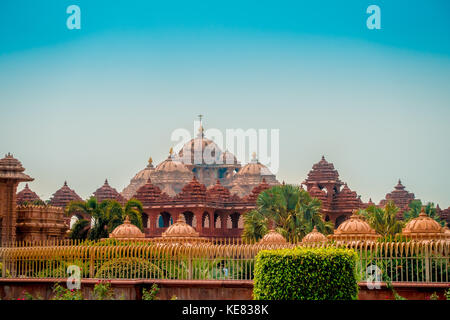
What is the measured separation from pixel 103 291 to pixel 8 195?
1219cm

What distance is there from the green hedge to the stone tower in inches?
616

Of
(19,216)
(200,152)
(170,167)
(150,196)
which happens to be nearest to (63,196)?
(150,196)

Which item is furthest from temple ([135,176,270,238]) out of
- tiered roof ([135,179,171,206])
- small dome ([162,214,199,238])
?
small dome ([162,214,199,238])

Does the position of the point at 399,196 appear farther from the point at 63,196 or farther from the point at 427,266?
the point at 427,266

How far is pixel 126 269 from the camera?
65.8 feet

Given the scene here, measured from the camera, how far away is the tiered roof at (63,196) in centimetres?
6438

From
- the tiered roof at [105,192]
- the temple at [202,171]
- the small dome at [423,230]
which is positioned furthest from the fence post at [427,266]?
the tiered roof at [105,192]

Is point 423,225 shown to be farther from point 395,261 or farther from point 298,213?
point 298,213

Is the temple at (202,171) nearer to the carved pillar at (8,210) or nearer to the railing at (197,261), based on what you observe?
the carved pillar at (8,210)

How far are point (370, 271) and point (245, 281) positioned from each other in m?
2.91

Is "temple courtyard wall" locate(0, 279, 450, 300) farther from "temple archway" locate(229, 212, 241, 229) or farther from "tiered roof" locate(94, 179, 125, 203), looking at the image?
"tiered roof" locate(94, 179, 125, 203)

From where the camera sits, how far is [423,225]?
25109mm

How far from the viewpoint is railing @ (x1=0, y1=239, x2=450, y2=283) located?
59.4ft

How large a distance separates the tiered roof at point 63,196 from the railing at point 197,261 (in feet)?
141
